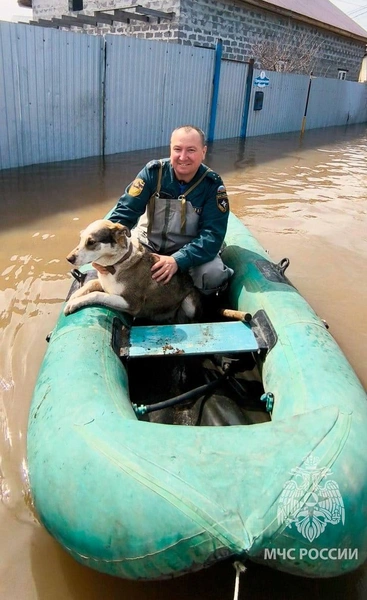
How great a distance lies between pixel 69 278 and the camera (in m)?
4.93

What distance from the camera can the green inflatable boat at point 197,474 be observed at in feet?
5.49

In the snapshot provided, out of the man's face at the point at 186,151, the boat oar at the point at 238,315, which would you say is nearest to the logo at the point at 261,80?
the man's face at the point at 186,151

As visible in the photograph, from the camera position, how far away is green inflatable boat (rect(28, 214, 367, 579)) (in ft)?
5.49

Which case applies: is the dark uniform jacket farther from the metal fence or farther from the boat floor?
the metal fence

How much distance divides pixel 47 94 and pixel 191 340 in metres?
7.28

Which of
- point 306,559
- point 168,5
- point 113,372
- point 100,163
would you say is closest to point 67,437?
point 113,372

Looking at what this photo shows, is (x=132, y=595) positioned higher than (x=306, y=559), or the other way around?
(x=306, y=559)

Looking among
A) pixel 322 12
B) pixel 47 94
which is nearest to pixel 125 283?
pixel 47 94

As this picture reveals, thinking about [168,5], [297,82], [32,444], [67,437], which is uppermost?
[168,5]

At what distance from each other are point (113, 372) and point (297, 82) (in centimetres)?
1631

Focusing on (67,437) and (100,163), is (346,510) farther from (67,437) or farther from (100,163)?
(100,163)

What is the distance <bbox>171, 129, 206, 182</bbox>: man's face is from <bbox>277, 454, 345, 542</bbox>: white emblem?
219 centimetres

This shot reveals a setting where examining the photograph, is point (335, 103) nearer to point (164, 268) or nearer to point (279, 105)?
point (279, 105)

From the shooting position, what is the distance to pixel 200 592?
83.1 inches
